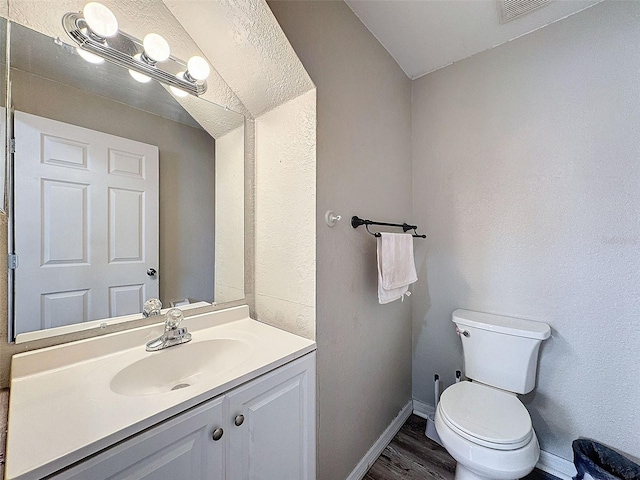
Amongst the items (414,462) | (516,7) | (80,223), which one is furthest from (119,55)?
(414,462)

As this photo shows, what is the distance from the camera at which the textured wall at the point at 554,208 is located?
1240 millimetres

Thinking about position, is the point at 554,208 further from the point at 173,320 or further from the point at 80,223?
the point at 80,223

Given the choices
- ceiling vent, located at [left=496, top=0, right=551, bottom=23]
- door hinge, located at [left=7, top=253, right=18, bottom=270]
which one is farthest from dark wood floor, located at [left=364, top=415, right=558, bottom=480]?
ceiling vent, located at [left=496, top=0, right=551, bottom=23]

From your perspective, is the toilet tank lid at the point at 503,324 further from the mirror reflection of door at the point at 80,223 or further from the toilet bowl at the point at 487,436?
the mirror reflection of door at the point at 80,223

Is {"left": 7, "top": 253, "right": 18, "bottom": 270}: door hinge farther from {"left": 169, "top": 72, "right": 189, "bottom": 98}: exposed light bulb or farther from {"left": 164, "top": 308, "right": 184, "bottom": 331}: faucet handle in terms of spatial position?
{"left": 169, "top": 72, "right": 189, "bottom": 98}: exposed light bulb

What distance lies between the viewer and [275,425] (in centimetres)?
86

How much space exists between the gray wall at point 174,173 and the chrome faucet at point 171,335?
0.51ft

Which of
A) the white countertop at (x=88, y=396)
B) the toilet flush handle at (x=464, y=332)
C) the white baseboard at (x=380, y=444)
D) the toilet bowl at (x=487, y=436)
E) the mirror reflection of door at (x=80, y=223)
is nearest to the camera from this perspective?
the white countertop at (x=88, y=396)

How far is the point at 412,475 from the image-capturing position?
1.39 meters

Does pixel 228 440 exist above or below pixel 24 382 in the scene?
below

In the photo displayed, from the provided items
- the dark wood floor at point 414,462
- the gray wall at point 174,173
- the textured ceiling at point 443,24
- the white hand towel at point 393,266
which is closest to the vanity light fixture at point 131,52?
the gray wall at point 174,173

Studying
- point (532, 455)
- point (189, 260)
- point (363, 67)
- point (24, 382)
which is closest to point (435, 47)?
point (363, 67)

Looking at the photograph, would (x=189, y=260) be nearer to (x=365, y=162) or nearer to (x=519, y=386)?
(x=365, y=162)

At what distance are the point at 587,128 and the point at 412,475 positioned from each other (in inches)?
78.9
